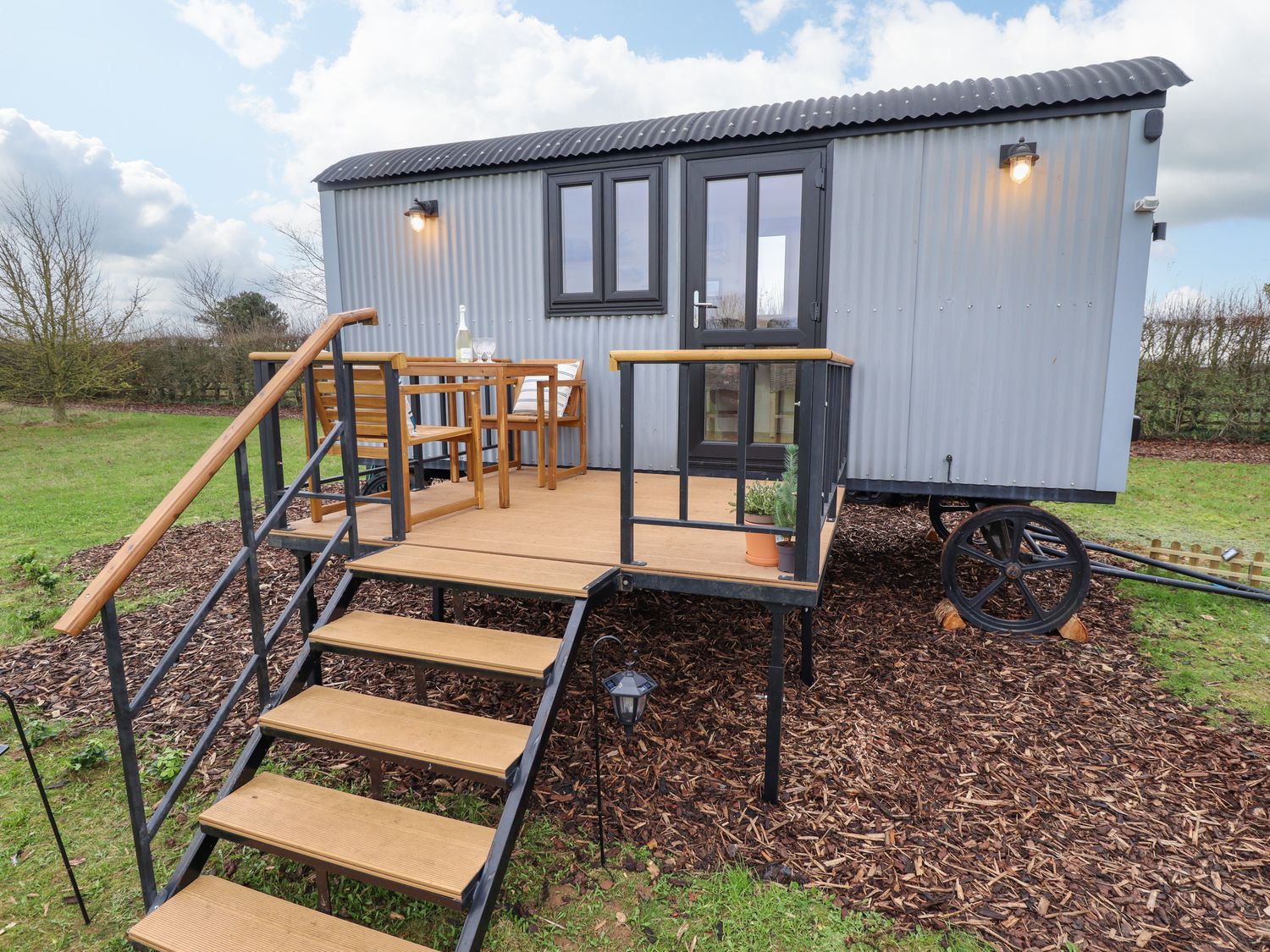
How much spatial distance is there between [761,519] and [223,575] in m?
2.02

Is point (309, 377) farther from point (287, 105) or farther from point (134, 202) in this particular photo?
point (134, 202)

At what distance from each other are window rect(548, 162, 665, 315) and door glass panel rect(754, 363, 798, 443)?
2.88ft

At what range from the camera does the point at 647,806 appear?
2.44 meters

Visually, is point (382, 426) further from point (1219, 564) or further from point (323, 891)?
A: point (1219, 564)

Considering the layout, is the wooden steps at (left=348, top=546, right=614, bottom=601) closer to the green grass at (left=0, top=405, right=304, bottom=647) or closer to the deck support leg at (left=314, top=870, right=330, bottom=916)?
the deck support leg at (left=314, top=870, right=330, bottom=916)

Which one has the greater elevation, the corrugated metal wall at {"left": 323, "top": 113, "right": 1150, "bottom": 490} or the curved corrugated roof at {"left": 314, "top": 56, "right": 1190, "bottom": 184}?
the curved corrugated roof at {"left": 314, "top": 56, "right": 1190, "bottom": 184}

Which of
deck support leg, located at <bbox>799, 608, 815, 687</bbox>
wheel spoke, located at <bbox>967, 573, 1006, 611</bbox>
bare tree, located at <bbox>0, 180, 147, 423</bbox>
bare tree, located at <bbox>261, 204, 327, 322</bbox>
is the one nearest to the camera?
deck support leg, located at <bbox>799, 608, 815, 687</bbox>

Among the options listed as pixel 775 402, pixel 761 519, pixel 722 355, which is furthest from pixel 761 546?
pixel 775 402

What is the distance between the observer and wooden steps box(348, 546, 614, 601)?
2494mm

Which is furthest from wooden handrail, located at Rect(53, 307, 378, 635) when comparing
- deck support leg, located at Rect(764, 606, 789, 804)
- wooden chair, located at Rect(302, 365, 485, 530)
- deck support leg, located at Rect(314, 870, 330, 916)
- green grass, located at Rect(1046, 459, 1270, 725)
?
green grass, located at Rect(1046, 459, 1270, 725)

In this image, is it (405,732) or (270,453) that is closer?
(405,732)

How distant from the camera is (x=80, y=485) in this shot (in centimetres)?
820

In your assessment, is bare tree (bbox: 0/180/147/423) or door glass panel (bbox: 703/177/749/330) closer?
door glass panel (bbox: 703/177/749/330)

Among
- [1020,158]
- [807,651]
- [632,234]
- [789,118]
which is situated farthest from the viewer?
[632,234]
